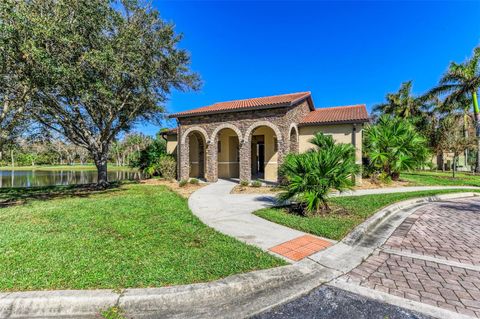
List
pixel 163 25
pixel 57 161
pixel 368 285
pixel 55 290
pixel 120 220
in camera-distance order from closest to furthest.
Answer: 1. pixel 55 290
2. pixel 368 285
3. pixel 120 220
4. pixel 163 25
5. pixel 57 161

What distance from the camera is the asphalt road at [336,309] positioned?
2559mm

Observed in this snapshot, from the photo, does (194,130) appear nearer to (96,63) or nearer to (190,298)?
(96,63)

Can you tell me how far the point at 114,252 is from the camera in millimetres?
3992

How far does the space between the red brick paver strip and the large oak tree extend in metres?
8.54

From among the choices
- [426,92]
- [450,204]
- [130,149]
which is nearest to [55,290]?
[450,204]

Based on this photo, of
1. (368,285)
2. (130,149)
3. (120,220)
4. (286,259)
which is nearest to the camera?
(368,285)

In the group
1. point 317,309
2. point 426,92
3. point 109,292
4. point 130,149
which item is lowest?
point 317,309

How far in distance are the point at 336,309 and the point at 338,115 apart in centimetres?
1376

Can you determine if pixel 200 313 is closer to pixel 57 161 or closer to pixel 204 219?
pixel 204 219

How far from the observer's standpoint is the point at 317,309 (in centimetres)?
269

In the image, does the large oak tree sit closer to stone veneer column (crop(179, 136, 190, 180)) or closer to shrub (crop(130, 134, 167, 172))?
stone veneer column (crop(179, 136, 190, 180))

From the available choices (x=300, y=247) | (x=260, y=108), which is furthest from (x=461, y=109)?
(x=300, y=247)

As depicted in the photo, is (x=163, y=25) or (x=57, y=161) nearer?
(x=163, y=25)

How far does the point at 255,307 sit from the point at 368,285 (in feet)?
5.57
